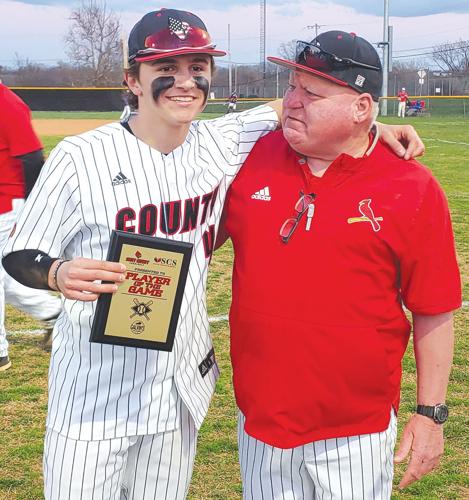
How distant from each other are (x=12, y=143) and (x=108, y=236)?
10.5ft

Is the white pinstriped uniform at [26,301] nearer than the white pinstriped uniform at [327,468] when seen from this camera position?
No

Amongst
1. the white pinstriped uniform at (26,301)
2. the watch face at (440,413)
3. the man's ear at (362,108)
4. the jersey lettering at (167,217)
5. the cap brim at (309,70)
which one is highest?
the cap brim at (309,70)

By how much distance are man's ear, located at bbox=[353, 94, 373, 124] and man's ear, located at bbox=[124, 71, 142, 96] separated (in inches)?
28.4

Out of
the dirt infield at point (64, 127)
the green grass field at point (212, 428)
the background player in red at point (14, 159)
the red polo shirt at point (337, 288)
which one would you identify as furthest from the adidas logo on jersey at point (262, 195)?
the dirt infield at point (64, 127)

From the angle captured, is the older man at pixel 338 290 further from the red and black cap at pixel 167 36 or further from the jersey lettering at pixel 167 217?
the red and black cap at pixel 167 36

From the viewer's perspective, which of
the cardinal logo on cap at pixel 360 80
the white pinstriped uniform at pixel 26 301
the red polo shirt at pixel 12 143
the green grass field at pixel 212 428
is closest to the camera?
the cardinal logo on cap at pixel 360 80

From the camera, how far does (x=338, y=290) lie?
2322 millimetres

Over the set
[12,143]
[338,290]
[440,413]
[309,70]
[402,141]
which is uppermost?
[309,70]

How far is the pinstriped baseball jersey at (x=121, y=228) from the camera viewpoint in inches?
89.9

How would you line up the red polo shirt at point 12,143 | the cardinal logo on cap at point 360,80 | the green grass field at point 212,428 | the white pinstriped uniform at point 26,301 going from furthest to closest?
the white pinstriped uniform at point 26,301 → the red polo shirt at point 12,143 → the green grass field at point 212,428 → the cardinal logo on cap at point 360,80

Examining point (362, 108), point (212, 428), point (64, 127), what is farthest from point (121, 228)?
point (64, 127)

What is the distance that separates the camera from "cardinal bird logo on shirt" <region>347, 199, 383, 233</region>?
7.48ft

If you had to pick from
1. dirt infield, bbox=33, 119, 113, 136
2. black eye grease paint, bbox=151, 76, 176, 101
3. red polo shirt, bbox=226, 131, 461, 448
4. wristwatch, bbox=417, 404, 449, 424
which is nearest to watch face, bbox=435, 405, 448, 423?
wristwatch, bbox=417, 404, 449, 424

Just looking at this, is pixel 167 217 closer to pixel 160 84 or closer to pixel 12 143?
pixel 160 84
